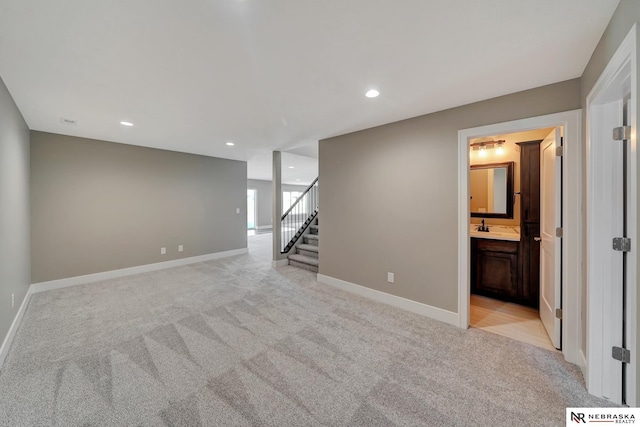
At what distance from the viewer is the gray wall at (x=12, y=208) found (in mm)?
2225

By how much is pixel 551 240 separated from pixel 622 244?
2.59 feet

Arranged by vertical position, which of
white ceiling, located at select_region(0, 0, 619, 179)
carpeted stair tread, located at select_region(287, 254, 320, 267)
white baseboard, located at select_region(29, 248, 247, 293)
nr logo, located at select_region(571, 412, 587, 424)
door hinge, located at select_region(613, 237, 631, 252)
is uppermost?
white ceiling, located at select_region(0, 0, 619, 179)

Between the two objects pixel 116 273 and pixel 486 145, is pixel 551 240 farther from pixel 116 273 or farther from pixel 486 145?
pixel 116 273

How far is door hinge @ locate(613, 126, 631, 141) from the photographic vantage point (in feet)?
4.98

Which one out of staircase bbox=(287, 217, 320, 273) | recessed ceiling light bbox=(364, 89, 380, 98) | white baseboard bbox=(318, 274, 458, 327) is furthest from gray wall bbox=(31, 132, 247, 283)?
recessed ceiling light bbox=(364, 89, 380, 98)

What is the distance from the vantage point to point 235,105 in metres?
2.68

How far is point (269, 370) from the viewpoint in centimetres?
194

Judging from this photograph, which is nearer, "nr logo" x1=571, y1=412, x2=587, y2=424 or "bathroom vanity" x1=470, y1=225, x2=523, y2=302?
"nr logo" x1=571, y1=412, x2=587, y2=424

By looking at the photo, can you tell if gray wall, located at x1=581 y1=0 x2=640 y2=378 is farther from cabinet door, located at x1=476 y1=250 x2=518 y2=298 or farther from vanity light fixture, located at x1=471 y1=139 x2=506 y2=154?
vanity light fixture, located at x1=471 y1=139 x2=506 y2=154

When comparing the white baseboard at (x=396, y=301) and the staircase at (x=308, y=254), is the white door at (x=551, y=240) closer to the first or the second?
the white baseboard at (x=396, y=301)

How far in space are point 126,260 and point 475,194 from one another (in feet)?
20.4

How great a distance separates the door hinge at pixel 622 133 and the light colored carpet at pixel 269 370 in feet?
5.68

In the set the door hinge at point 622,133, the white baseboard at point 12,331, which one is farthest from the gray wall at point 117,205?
the door hinge at point 622,133

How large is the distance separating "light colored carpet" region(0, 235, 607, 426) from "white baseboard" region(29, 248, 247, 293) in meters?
0.82
